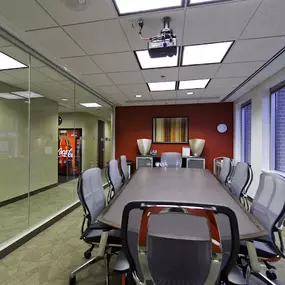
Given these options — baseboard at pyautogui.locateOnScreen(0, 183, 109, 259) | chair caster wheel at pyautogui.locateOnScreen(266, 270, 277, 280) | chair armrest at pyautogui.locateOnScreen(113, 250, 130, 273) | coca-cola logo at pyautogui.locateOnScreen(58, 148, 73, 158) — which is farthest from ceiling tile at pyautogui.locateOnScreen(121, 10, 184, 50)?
coca-cola logo at pyautogui.locateOnScreen(58, 148, 73, 158)

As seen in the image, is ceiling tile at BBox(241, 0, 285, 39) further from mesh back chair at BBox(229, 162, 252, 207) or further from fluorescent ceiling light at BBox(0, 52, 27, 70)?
fluorescent ceiling light at BBox(0, 52, 27, 70)

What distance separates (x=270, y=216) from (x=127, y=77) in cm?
314

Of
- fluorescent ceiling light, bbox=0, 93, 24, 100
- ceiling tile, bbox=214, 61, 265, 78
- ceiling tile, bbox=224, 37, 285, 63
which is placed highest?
ceiling tile, bbox=214, 61, 265, 78

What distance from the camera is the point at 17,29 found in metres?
2.21

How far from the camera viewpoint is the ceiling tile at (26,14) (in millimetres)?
1784

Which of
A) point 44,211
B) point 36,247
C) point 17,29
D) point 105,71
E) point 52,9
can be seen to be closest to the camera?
point 52,9

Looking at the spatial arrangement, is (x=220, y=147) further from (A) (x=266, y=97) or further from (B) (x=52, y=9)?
(B) (x=52, y=9)

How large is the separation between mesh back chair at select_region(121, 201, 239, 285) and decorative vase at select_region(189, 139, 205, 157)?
5.18 meters

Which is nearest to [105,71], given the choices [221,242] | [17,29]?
[17,29]

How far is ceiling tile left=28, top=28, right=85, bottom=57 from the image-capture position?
2256mm

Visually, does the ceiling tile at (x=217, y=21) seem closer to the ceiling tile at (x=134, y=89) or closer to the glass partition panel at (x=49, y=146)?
the ceiling tile at (x=134, y=89)

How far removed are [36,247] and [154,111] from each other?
200 inches

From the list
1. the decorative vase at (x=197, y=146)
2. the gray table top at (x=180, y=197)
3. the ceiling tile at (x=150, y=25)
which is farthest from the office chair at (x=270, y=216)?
the decorative vase at (x=197, y=146)

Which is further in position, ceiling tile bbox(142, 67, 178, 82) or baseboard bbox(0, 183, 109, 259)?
ceiling tile bbox(142, 67, 178, 82)
